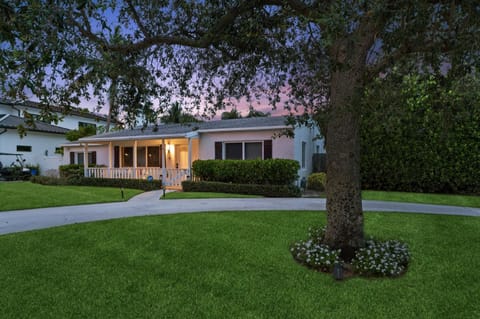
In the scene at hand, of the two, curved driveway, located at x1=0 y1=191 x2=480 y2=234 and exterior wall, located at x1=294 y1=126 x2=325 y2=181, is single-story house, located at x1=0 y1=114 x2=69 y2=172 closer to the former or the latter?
curved driveway, located at x1=0 y1=191 x2=480 y2=234

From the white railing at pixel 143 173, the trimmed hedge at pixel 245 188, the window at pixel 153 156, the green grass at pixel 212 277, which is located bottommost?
the green grass at pixel 212 277

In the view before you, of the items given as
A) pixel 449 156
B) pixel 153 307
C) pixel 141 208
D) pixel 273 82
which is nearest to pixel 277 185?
pixel 141 208

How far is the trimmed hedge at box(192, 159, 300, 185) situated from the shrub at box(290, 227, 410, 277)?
676cm

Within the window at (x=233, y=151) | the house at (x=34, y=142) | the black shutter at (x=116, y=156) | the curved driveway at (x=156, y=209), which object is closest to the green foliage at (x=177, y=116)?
the curved driveway at (x=156, y=209)

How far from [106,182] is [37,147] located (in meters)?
12.6

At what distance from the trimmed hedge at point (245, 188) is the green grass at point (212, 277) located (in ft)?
15.9

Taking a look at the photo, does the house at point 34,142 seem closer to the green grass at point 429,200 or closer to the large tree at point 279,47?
the large tree at point 279,47

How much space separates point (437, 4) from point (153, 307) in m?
5.28

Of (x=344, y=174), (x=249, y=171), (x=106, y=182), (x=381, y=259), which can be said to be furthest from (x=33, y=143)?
(x=381, y=259)

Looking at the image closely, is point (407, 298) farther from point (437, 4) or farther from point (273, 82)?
point (273, 82)

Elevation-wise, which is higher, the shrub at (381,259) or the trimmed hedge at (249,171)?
the trimmed hedge at (249,171)

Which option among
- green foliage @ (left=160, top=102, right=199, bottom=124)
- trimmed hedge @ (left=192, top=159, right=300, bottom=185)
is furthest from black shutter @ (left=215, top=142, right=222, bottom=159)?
green foliage @ (left=160, top=102, right=199, bottom=124)

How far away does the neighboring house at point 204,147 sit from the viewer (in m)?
13.2

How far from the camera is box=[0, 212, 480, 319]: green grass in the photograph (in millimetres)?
3227
